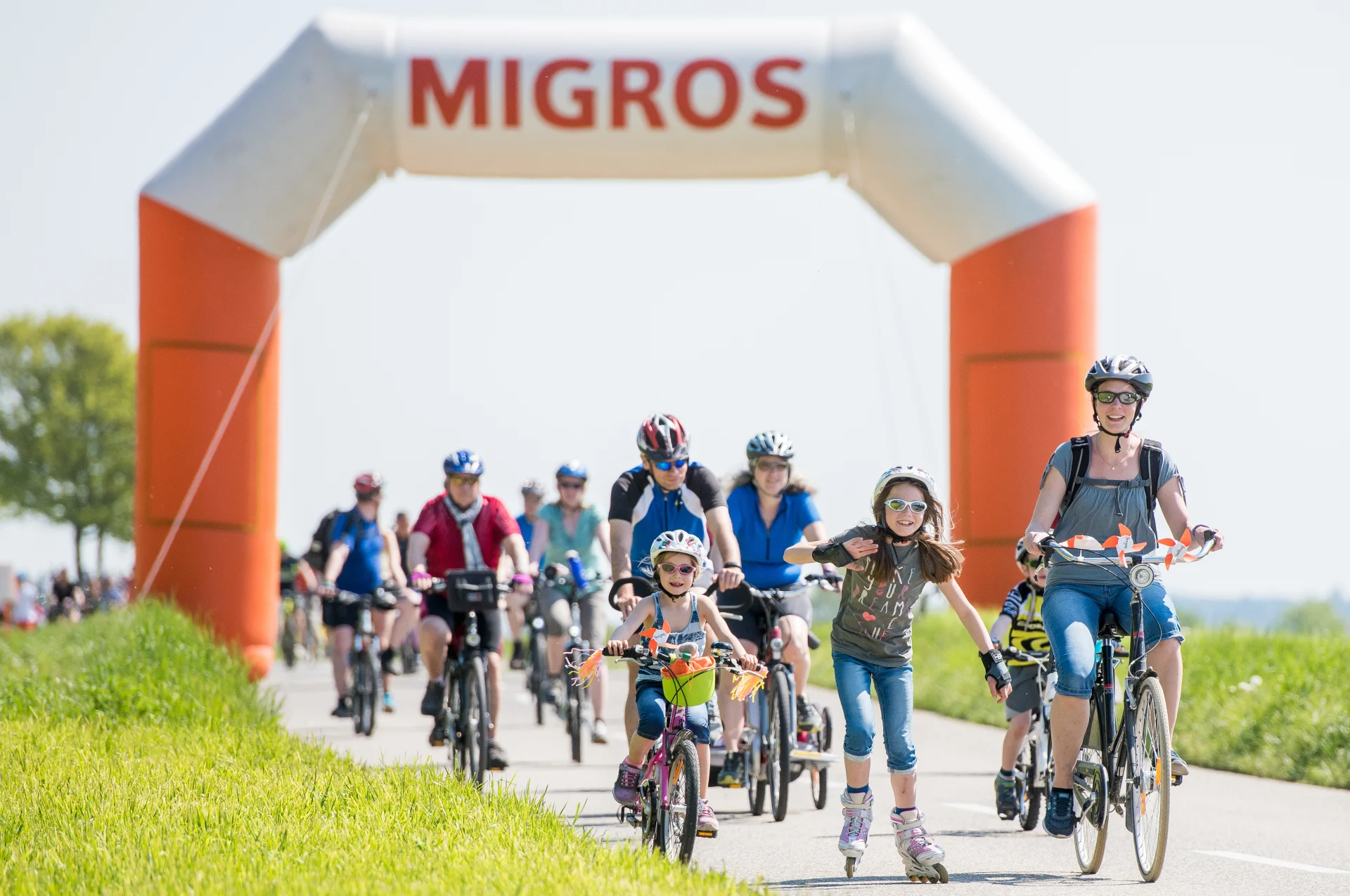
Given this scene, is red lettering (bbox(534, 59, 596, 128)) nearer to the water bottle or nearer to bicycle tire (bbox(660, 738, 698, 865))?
the water bottle

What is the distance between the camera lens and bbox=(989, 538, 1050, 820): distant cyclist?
8.92m

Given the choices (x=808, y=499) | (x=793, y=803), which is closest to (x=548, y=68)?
(x=808, y=499)

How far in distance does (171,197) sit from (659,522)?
345 inches

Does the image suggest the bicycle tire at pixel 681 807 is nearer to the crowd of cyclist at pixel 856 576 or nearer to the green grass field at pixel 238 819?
the crowd of cyclist at pixel 856 576

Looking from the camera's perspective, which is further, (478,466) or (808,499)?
(478,466)

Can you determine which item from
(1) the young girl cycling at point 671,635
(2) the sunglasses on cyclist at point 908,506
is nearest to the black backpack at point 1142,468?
(2) the sunglasses on cyclist at point 908,506

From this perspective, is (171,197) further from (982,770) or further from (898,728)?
(898,728)

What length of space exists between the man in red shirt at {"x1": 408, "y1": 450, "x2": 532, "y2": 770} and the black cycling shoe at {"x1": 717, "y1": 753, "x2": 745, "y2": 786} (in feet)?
4.76

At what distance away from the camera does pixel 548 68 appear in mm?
16156

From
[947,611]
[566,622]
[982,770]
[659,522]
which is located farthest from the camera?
[947,611]

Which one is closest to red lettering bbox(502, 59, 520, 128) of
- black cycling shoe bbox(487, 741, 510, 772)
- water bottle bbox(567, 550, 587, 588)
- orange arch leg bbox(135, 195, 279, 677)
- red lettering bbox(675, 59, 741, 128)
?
red lettering bbox(675, 59, 741, 128)

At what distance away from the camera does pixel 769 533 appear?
1027 centimetres

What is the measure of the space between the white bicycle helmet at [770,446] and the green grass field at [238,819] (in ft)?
9.10

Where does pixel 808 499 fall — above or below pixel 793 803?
above
